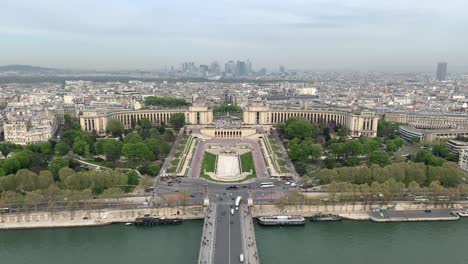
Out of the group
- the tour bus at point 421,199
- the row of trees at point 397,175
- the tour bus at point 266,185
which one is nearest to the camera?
the tour bus at point 421,199

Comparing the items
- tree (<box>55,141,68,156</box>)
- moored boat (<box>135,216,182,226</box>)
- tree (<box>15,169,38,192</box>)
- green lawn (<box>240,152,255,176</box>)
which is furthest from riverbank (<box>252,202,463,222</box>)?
tree (<box>55,141,68,156</box>)

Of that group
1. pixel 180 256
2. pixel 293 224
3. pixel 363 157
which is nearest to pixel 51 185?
pixel 180 256

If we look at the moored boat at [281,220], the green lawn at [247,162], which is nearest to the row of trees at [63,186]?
the green lawn at [247,162]

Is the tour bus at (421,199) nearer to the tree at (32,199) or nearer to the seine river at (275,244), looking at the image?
the seine river at (275,244)

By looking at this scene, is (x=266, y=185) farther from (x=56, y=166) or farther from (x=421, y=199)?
(x=56, y=166)

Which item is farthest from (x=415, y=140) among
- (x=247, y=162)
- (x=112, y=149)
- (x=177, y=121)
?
(x=112, y=149)

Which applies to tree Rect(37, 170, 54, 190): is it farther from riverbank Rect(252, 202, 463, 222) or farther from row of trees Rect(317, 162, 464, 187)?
row of trees Rect(317, 162, 464, 187)
